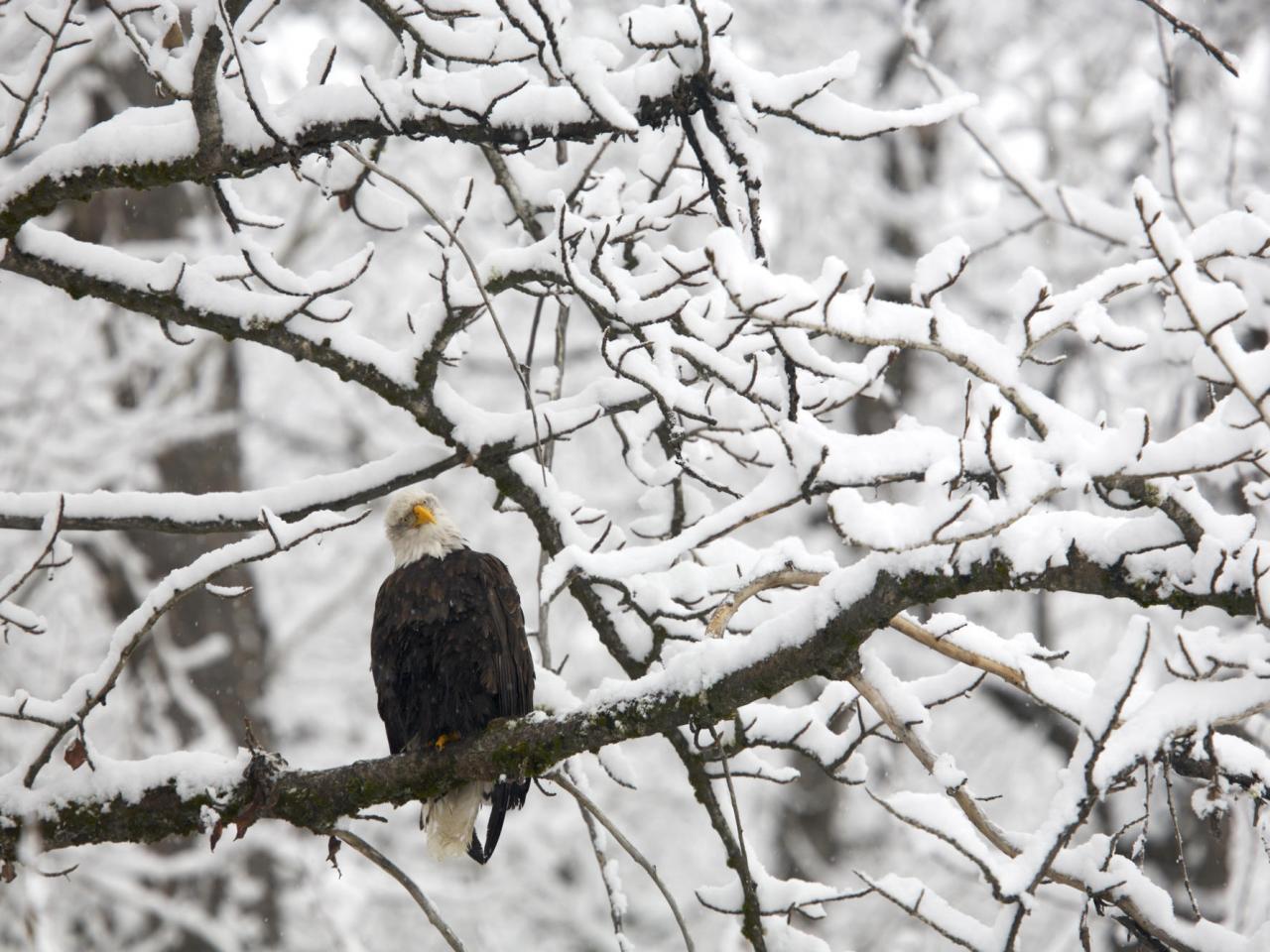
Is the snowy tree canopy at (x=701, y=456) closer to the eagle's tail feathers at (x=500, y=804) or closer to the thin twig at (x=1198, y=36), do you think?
the thin twig at (x=1198, y=36)

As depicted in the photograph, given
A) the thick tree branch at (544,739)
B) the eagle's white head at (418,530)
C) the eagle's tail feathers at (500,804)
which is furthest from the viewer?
the eagle's white head at (418,530)

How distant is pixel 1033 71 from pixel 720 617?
27.2 feet

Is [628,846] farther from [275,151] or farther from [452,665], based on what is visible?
[275,151]

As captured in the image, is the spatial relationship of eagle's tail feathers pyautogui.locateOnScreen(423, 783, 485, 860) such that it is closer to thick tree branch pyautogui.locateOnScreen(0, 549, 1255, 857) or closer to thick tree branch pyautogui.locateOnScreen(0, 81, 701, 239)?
thick tree branch pyautogui.locateOnScreen(0, 549, 1255, 857)

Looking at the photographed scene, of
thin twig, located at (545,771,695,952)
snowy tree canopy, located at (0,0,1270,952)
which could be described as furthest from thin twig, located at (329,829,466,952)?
thin twig, located at (545,771,695,952)

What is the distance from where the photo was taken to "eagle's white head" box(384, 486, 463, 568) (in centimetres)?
390

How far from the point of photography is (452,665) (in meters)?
3.41

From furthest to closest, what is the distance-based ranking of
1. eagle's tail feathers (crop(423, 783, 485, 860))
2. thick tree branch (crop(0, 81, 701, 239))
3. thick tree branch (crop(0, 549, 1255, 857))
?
eagle's tail feathers (crop(423, 783, 485, 860))
thick tree branch (crop(0, 81, 701, 239))
thick tree branch (crop(0, 549, 1255, 857))

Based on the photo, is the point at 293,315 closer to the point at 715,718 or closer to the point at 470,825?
the point at 715,718

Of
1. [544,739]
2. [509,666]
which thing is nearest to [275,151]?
[544,739]

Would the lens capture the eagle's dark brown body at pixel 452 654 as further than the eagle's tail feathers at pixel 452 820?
No

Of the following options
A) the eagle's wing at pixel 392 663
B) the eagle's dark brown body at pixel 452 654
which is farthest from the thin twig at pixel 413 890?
the eagle's wing at pixel 392 663

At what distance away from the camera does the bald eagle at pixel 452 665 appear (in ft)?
11.0

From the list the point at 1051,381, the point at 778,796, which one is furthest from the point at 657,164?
the point at 778,796
